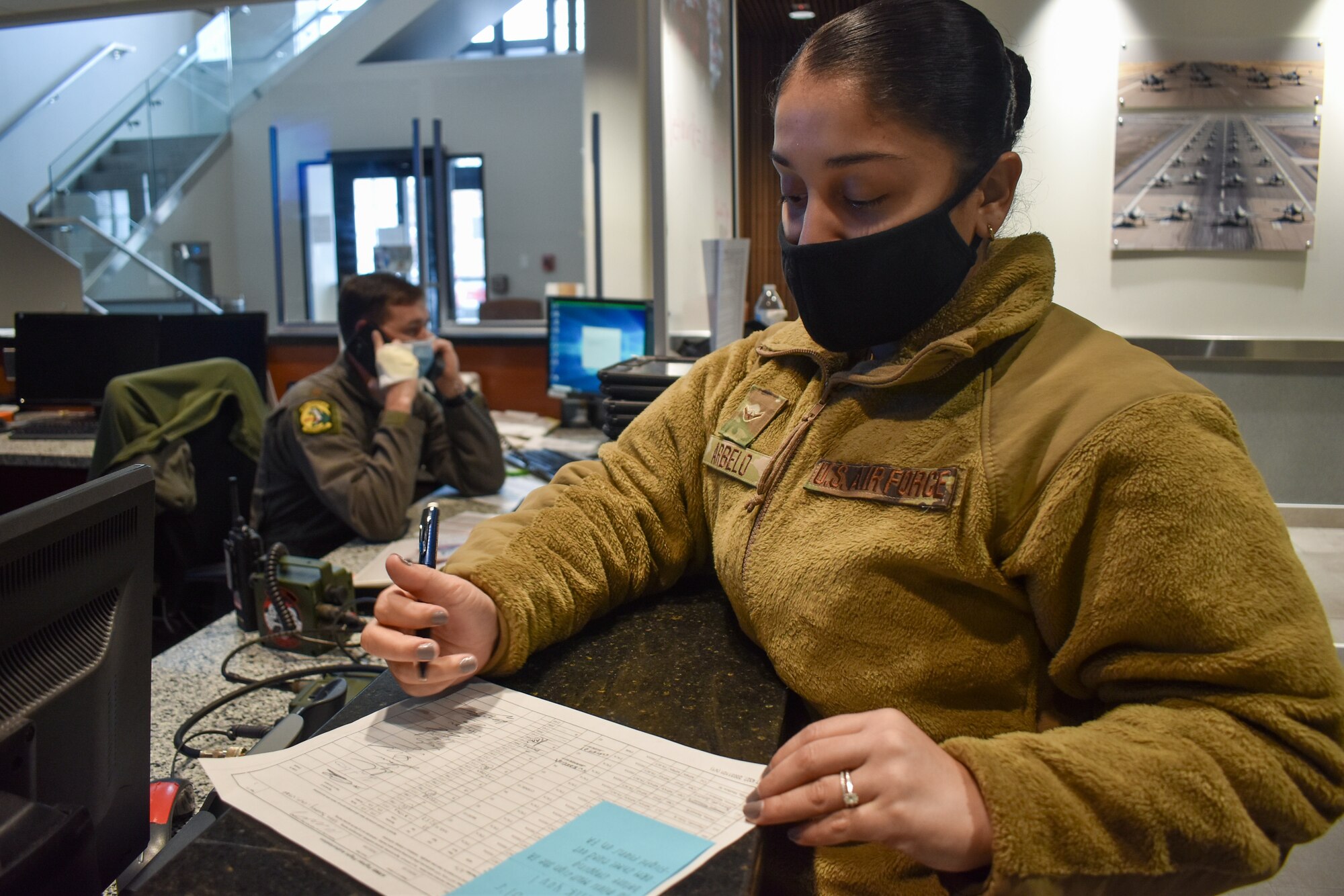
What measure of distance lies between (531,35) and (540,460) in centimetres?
558

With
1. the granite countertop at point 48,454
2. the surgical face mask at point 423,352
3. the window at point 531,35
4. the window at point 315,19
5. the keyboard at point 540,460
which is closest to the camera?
the surgical face mask at point 423,352

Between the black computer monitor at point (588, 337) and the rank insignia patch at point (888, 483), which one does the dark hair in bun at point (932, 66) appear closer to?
the rank insignia patch at point (888, 483)

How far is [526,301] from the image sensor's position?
544cm

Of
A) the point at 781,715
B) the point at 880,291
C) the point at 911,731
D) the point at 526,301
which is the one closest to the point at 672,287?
the point at 880,291

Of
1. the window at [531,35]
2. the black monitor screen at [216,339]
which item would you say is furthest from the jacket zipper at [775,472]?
the window at [531,35]

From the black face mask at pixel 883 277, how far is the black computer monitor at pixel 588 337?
2251mm

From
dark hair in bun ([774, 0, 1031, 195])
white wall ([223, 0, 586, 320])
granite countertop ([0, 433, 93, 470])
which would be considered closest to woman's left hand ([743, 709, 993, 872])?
dark hair in bun ([774, 0, 1031, 195])

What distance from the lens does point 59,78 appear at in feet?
20.8

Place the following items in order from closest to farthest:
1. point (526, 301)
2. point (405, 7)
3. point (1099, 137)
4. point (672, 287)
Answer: point (672, 287), point (1099, 137), point (526, 301), point (405, 7)

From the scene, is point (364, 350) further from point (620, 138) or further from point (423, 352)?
point (620, 138)

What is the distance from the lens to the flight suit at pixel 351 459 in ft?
6.82

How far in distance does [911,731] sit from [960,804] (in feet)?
0.17

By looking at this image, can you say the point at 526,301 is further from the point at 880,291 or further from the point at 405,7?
the point at 880,291

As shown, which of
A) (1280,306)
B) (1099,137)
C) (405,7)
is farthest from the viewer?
(405,7)
